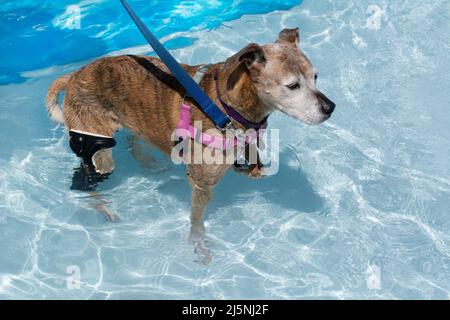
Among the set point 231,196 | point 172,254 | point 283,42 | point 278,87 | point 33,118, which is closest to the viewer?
point 278,87

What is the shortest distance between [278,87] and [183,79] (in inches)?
28.3

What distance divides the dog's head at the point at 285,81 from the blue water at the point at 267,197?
170 cm

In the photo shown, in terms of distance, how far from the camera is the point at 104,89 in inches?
186

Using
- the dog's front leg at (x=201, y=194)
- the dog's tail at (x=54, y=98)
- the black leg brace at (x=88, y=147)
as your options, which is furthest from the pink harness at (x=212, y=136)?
the dog's tail at (x=54, y=98)

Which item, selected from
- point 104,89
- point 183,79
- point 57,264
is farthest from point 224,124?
point 57,264

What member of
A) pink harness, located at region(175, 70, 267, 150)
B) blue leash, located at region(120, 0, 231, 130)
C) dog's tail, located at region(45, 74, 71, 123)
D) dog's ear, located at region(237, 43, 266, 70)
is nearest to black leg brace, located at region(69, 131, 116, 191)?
dog's tail, located at region(45, 74, 71, 123)

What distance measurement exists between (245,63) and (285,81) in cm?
34

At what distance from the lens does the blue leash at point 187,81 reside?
4129 mm

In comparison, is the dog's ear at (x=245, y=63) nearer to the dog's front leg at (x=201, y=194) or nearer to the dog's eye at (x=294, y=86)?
the dog's eye at (x=294, y=86)

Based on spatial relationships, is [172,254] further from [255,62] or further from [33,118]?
[33,118]

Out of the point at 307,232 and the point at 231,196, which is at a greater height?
the point at 231,196

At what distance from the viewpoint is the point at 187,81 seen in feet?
13.7

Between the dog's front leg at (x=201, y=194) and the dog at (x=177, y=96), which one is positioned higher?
the dog at (x=177, y=96)

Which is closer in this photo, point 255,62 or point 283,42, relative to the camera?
point 255,62
